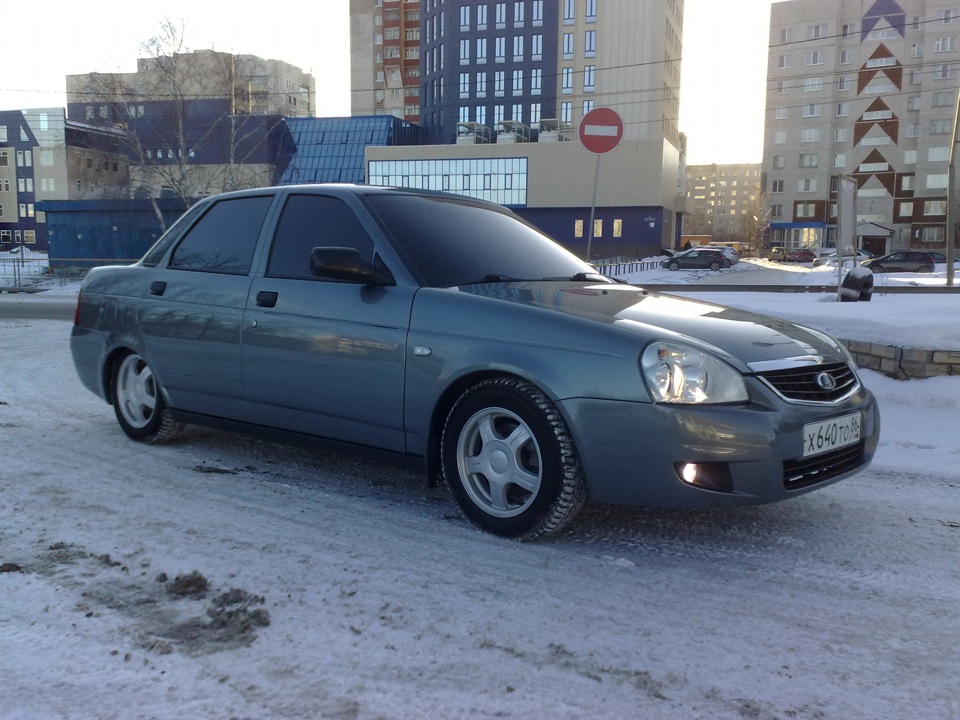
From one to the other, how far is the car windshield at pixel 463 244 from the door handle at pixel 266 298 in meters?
0.71

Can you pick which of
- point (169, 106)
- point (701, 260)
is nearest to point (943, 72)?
point (701, 260)

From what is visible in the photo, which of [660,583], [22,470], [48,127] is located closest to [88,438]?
[22,470]

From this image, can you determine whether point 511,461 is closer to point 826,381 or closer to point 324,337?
point 324,337

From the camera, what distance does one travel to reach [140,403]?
16.9 feet

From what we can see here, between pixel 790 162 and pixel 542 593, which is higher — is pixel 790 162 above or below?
above

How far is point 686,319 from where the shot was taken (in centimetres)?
357

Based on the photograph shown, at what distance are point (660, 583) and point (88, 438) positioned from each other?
13.1 ft

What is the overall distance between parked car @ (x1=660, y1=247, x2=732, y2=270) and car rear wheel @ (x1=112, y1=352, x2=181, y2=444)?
4151 cm

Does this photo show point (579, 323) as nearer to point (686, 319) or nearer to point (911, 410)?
point (686, 319)

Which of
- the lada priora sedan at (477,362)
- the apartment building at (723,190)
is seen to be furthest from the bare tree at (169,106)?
the apartment building at (723,190)

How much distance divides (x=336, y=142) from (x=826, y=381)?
6845cm

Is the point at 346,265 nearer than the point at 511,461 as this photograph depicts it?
No

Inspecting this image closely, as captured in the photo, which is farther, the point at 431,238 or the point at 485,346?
the point at 431,238

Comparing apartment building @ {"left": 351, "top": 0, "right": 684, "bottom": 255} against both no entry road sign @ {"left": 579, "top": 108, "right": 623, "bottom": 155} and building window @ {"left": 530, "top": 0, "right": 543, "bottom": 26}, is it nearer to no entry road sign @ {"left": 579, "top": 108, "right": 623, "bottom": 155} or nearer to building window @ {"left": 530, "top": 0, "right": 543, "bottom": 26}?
building window @ {"left": 530, "top": 0, "right": 543, "bottom": 26}
